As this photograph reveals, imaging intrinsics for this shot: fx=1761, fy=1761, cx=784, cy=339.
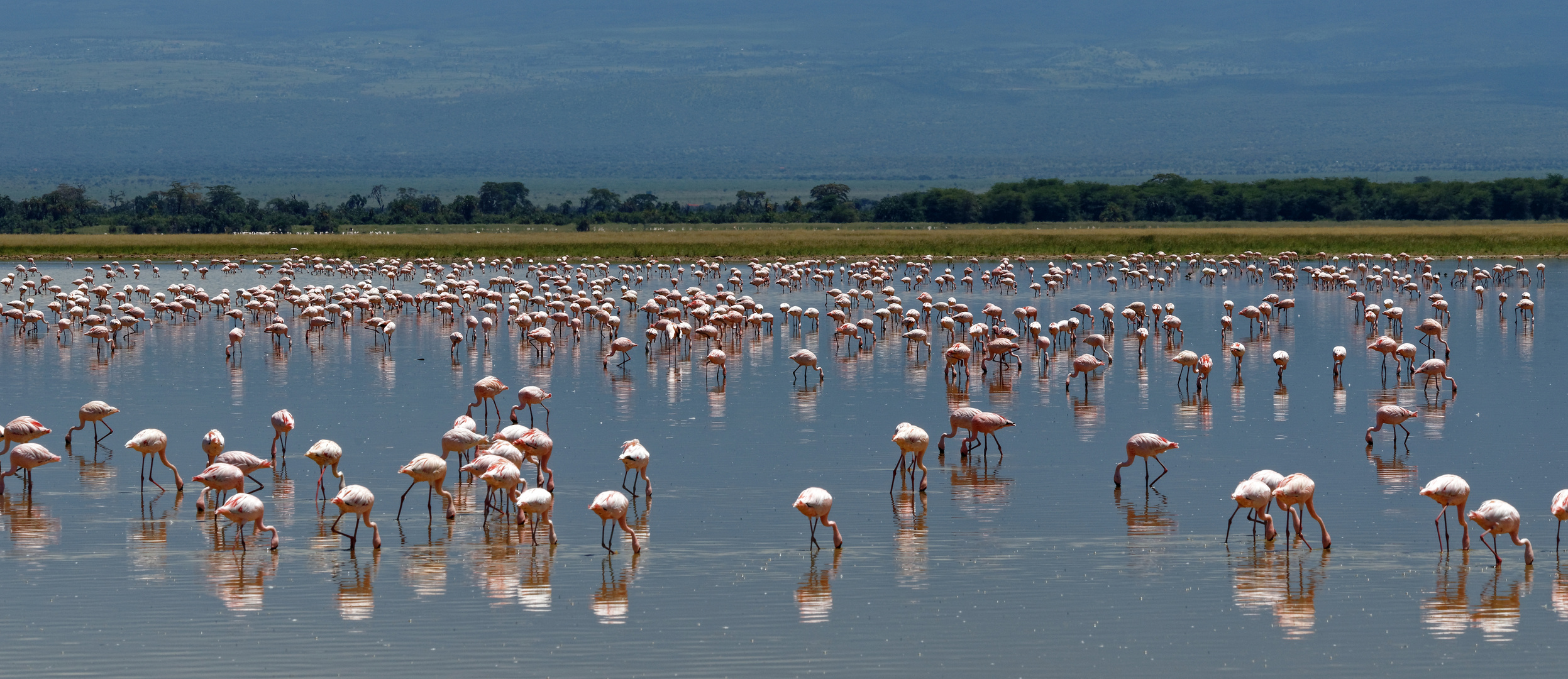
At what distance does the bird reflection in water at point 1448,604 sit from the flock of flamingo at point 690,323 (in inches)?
12.6

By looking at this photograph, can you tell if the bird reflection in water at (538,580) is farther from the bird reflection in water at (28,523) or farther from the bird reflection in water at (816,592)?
the bird reflection in water at (28,523)

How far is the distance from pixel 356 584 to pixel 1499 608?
24.0 ft

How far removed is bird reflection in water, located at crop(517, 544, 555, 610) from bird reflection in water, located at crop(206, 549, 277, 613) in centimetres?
166

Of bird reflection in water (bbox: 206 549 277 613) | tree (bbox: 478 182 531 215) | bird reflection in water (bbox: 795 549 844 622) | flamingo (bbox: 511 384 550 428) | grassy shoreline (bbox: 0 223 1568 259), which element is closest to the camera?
bird reflection in water (bbox: 795 549 844 622)

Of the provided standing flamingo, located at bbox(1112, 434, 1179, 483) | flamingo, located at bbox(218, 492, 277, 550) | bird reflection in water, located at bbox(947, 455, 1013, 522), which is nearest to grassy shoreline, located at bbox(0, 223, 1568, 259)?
bird reflection in water, located at bbox(947, 455, 1013, 522)

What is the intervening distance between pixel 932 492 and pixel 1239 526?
8.93ft

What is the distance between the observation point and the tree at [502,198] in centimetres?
11900

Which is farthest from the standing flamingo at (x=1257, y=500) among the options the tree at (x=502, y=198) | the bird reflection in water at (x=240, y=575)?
the tree at (x=502, y=198)

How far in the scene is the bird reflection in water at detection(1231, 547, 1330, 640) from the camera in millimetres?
10836

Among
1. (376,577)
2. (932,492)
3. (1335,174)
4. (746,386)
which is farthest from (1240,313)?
(1335,174)

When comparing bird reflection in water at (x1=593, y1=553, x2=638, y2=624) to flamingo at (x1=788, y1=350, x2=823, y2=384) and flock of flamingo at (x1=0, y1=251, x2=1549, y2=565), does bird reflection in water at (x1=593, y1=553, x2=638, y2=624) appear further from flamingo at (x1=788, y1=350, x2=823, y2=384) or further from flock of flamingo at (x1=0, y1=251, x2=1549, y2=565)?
flamingo at (x1=788, y1=350, x2=823, y2=384)

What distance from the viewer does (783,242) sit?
62281mm

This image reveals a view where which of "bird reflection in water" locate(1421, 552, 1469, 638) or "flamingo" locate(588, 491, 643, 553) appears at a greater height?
"flamingo" locate(588, 491, 643, 553)

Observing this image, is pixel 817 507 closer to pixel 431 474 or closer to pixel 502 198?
pixel 431 474
